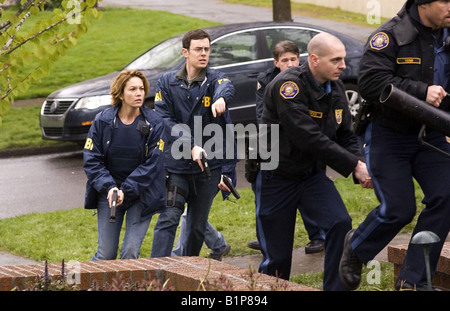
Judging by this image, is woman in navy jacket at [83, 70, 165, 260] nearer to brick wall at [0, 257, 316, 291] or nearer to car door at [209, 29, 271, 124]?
brick wall at [0, 257, 316, 291]

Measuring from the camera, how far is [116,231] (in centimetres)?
725

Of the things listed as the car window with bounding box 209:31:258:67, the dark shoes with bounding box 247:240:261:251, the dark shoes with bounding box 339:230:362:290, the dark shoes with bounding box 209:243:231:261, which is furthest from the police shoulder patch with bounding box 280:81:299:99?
Answer: the car window with bounding box 209:31:258:67

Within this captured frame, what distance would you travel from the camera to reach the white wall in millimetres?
29175

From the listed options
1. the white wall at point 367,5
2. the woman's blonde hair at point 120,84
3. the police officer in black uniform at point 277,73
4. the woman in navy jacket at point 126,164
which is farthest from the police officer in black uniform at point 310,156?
the white wall at point 367,5

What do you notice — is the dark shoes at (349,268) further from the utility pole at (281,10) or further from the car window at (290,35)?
the utility pole at (281,10)

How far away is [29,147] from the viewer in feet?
49.2

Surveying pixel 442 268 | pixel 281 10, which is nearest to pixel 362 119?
pixel 442 268

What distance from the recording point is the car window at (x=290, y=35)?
14328mm

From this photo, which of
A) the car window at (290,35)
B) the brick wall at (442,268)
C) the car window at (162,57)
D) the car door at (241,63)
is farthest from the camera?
the car window at (290,35)

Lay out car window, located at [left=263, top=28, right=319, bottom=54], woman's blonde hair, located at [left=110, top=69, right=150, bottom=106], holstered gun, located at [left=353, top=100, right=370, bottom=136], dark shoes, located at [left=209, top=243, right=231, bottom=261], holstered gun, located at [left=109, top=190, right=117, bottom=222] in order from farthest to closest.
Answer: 1. car window, located at [left=263, top=28, right=319, bottom=54]
2. dark shoes, located at [left=209, top=243, right=231, bottom=261]
3. woman's blonde hair, located at [left=110, top=69, right=150, bottom=106]
4. holstered gun, located at [left=109, top=190, right=117, bottom=222]
5. holstered gun, located at [left=353, top=100, right=370, bottom=136]

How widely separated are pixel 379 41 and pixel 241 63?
8.10m

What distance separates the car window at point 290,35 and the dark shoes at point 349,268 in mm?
8522

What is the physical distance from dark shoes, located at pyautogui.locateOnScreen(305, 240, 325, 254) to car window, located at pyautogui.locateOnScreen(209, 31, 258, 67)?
18.3 ft

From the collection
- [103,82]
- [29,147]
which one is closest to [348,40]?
[103,82]
